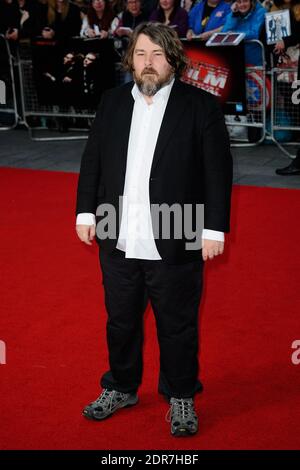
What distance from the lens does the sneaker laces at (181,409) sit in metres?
3.00

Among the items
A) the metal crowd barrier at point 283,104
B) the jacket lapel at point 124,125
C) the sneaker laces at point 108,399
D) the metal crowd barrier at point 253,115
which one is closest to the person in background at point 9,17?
the metal crowd barrier at point 253,115

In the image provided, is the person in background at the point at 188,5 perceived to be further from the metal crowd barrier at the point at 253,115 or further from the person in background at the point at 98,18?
the metal crowd barrier at the point at 253,115

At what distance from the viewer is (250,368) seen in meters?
3.57

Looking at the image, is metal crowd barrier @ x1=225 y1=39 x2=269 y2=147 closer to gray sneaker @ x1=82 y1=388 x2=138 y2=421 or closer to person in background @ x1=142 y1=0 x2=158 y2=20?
person in background @ x1=142 y1=0 x2=158 y2=20

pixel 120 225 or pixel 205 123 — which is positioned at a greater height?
pixel 205 123

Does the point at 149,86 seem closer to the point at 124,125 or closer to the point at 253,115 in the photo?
→ the point at 124,125

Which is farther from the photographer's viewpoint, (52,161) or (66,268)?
(52,161)

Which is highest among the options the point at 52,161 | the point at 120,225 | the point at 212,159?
the point at 212,159

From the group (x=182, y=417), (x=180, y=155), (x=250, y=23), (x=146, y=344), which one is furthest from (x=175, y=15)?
(x=182, y=417)

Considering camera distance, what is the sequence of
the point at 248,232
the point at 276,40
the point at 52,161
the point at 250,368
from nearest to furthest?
the point at 250,368 < the point at 248,232 < the point at 276,40 < the point at 52,161

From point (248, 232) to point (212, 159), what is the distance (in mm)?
2882

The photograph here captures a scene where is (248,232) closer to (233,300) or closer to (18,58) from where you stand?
(233,300)

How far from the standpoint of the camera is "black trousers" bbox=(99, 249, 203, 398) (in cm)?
292
